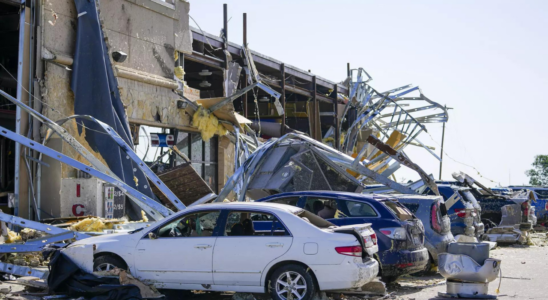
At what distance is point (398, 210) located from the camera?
11.0 m

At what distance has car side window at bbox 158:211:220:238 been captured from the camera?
9.21 metres

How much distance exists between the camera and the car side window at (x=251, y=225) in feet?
29.0

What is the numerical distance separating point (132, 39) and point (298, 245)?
36.9ft

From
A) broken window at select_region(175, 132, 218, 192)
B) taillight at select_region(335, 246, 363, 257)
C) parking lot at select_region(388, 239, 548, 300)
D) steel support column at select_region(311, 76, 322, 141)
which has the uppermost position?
steel support column at select_region(311, 76, 322, 141)

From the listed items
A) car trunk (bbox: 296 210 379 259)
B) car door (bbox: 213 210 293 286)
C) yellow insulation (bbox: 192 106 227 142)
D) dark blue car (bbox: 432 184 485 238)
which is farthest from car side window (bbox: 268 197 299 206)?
yellow insulation (bbox: 192 106 227 142)

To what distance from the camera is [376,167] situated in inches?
720

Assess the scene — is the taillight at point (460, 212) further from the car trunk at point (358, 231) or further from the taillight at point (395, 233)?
the car trunk at point (358, 231)

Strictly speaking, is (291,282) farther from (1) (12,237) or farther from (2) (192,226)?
(1) (12,237)

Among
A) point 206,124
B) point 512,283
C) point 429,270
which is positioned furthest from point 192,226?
point 206,124

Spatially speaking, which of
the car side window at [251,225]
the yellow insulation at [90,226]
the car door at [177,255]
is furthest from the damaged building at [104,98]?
the car side window at [251,225]

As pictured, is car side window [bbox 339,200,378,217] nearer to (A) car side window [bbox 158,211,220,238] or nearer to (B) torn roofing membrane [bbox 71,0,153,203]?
(A) car side window [bbox 158,211,220,238]

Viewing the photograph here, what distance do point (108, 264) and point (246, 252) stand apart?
2.09m

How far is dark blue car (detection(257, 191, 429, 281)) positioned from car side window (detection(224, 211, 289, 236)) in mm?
2071

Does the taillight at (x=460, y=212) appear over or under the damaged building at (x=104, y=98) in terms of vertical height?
under
